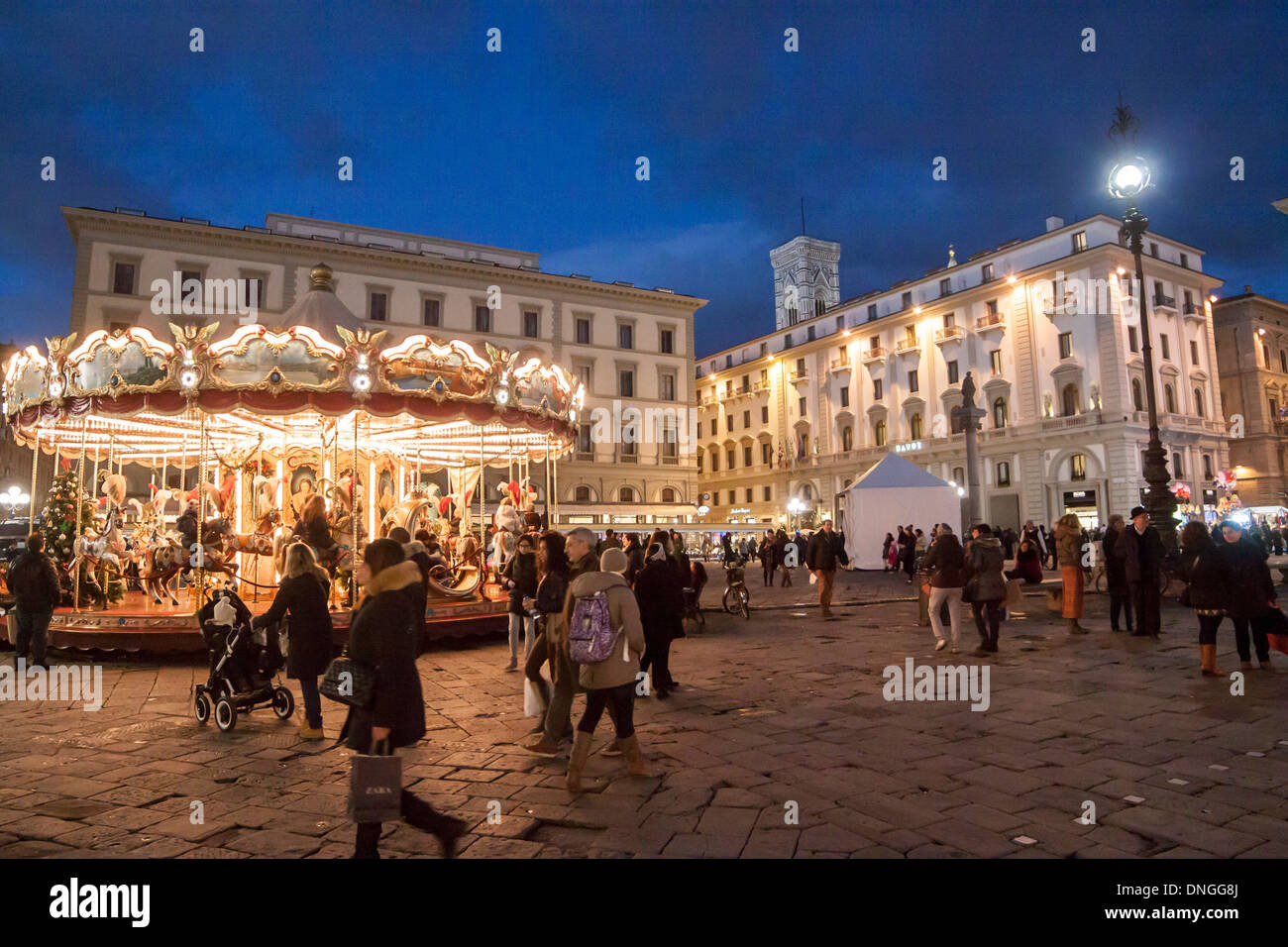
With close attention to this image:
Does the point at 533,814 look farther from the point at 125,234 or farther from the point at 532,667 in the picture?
the point at 125,234

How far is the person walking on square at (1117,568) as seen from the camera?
32.4 feet

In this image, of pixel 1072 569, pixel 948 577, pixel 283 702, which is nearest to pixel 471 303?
pixel 1072 569

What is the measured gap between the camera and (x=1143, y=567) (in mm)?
9656

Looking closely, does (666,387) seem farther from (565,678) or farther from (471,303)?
(565,678)

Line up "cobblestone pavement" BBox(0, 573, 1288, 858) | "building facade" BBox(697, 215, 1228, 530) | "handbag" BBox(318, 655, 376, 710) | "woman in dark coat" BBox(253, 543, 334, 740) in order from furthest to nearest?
"building facade" BBox(697, 215, 1228, 530) → "woman in dark coat" BBox(253, 543, 334, 740) → "cobblestone pavement" BBox(0, 573, 1288, 858) → "handbag" BBox(318, 655, 376, 710)

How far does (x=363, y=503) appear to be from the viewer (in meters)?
13.9

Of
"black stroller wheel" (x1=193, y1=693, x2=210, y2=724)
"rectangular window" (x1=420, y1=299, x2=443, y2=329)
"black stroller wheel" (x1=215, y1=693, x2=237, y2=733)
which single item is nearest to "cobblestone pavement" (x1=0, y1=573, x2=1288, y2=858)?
"black stroller wheel" (x1=215, y1=693, x2=237, y2=733)

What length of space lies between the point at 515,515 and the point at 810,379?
40473 millimetres

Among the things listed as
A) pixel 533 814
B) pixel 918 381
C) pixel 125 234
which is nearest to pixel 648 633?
pixel 533 814

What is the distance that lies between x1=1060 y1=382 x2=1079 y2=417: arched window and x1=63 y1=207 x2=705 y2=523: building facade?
63.1 ft

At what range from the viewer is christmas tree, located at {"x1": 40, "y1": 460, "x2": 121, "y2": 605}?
12.3m

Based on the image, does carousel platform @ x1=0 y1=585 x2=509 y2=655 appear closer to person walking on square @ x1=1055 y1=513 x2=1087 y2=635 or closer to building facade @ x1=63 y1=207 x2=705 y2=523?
person walking on square @ x1=1055 y1=513 x2=1087 y2=635

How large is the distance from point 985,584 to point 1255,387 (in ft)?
157
